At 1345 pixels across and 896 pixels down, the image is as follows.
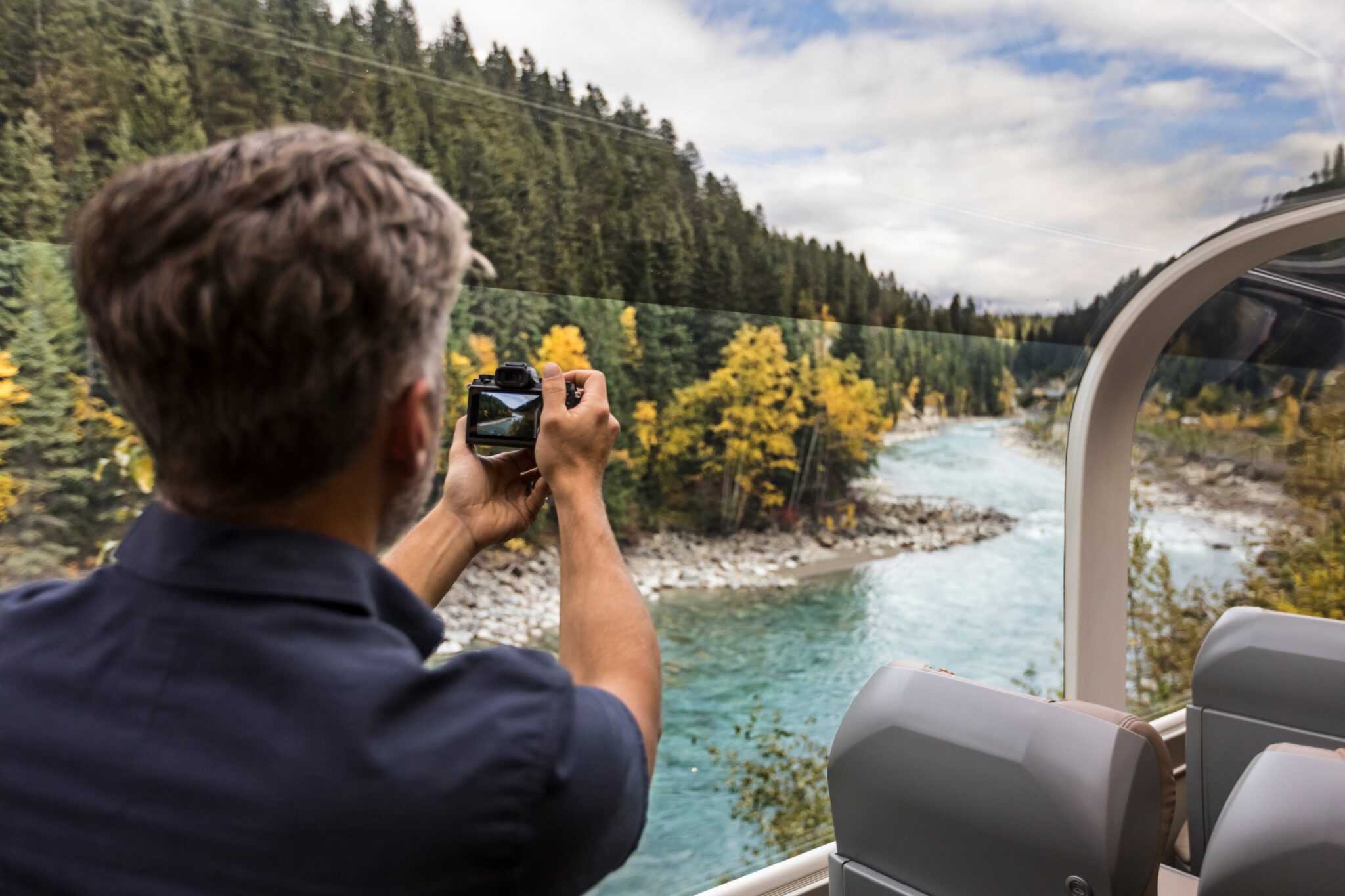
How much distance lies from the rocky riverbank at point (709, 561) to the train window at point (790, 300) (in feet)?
0.06

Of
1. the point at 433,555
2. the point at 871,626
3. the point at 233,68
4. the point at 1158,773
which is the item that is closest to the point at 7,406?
the point at 233,68

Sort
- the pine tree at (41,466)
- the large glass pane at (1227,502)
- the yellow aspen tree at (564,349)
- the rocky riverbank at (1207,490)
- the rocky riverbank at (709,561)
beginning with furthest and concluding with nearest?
the rocky riverbank at (1207,490), the large glass pane at (1227,502), the yellow aspen tree at (564,349), the rocky riverbank at (709,561), the pine tree at (41,466)

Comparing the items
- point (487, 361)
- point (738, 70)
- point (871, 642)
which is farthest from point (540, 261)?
point (871, 642)

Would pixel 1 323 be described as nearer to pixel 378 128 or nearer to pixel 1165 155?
pixel 378 128

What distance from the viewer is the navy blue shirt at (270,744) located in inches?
19.1

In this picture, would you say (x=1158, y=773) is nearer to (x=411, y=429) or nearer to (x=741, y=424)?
(x=411, y=429)

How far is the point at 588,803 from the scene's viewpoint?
0.54 m

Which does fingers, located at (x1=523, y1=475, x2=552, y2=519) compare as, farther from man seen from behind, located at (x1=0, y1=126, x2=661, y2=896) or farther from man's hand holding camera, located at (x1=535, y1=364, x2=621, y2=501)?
man seen from behind, located at (x1=0, y1=126, x2=661, y2=896)

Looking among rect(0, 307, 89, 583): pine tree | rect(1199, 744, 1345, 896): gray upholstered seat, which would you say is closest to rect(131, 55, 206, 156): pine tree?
rect(0, 307, 89, 583): pine tree

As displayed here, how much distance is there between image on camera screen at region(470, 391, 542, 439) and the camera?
38.4 inches

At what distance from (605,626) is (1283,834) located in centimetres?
122

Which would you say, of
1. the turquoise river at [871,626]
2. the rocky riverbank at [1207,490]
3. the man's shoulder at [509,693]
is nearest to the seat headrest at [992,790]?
the man's shoulder at [509,693]

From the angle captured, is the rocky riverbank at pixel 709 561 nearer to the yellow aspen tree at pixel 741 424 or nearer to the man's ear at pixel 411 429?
the yellow aspen tree at pixel 741 424

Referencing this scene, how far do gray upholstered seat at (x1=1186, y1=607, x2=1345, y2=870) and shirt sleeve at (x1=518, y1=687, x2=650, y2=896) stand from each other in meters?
2.45
